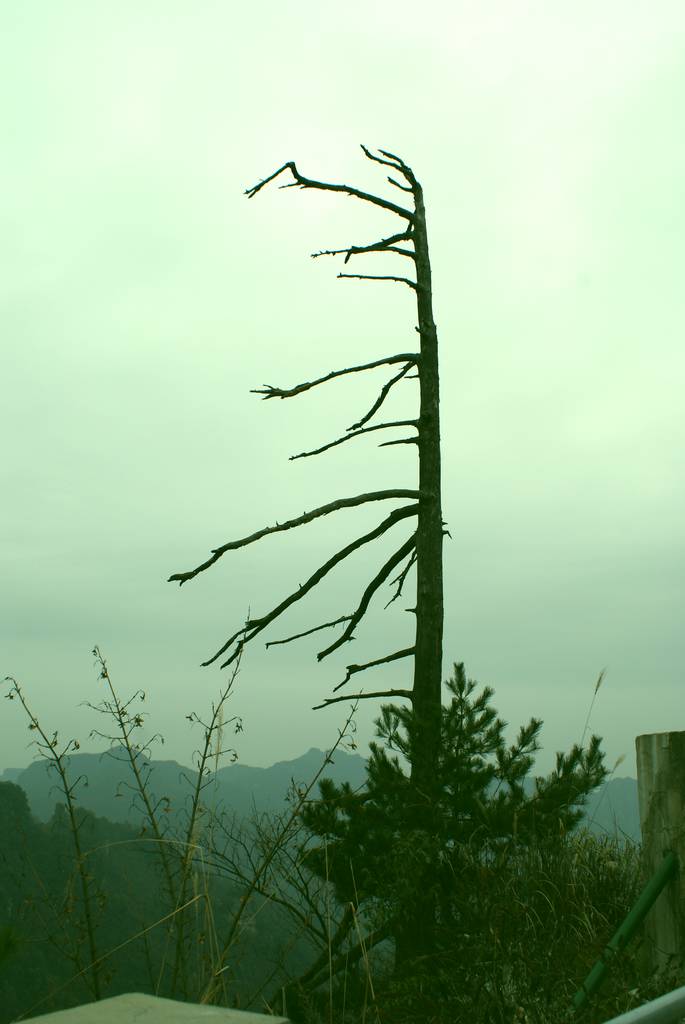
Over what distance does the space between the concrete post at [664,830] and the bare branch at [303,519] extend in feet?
11.8

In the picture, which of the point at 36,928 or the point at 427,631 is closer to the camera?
the point at 36,928

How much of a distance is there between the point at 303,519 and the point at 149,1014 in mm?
5177

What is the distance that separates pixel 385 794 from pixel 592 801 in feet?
4.45

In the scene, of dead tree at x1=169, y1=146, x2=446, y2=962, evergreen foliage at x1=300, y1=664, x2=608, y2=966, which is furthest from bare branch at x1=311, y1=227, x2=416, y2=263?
evergreen foliage at x1=300, y1=664, x2=608, y2=966

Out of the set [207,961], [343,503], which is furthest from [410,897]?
[343,503]

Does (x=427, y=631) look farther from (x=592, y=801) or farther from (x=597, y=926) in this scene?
(x=597, y=926)

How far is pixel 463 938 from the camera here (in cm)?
496

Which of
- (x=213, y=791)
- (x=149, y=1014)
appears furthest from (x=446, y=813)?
(x=149, y=1014)

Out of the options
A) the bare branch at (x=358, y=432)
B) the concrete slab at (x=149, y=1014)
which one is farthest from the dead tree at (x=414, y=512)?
the concrete slab at (x=149, y=1014)

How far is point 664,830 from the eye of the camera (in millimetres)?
3771

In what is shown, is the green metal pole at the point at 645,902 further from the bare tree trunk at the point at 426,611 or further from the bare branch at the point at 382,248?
the bare branch at the point at 382,248

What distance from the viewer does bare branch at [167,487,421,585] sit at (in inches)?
265

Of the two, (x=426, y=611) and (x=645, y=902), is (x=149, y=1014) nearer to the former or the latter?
(x=645, y=902)

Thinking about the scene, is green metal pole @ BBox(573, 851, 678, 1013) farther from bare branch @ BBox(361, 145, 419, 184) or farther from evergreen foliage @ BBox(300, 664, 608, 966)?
bare branch @ BBox(361, 145, 419, 184)
